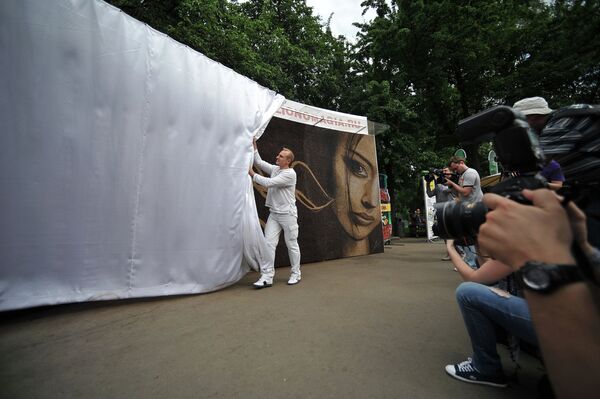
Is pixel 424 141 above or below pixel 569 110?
above

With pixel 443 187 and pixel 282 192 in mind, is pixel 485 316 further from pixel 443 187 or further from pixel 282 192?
pixel 443 187

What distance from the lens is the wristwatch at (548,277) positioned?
22.9 inches

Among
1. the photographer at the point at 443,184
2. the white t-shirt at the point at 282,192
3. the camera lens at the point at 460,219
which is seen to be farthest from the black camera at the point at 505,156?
the white t-shirt at the point at 282,192

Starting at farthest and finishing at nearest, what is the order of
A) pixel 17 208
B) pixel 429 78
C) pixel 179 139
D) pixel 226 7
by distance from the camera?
1. pixel 429 78
2. pixel 226 7
3. pixel 179 139
4. pixel 17 208

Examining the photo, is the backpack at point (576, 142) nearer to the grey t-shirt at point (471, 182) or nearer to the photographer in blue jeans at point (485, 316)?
the photographer in blue jeans at point (485, 316)

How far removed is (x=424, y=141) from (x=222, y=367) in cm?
1368

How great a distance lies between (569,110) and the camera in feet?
4.30

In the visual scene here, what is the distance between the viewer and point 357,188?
670cm

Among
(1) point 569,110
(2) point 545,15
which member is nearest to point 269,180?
(1) point 569,110

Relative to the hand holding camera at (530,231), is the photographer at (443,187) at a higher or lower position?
higher

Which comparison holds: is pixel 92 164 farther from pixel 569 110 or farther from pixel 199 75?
pixel 569 110

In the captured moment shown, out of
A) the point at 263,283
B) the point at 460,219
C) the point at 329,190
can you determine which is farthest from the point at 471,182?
the point at 460,219

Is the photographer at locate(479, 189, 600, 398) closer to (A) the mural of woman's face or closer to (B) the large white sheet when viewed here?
(B) the large white sheet

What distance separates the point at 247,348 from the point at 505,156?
1862 millimetres
